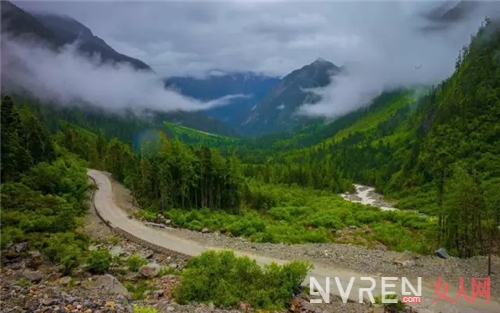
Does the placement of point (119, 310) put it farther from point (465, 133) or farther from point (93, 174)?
point (465, 133)

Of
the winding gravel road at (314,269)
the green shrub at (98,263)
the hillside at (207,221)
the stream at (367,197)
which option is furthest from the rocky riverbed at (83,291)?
the stream at (367,197)

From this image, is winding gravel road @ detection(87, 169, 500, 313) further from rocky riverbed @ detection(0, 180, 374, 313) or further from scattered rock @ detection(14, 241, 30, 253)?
scattered rock @ detection(14, 241, 30, 253)

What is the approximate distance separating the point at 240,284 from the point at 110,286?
262 inches

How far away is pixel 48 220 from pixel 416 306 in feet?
85.1

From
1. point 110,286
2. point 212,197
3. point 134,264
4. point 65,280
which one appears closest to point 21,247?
point 65,280

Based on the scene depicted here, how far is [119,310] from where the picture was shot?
1622cm

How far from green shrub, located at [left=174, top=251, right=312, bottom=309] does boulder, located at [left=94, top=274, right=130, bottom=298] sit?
8.84ft

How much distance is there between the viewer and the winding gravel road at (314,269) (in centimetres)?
2053

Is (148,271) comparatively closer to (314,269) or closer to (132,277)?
(132,277)

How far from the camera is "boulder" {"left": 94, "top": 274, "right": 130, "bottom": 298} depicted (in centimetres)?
1967

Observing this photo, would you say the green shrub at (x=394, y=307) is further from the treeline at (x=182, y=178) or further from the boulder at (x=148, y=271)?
the treeline at (x=182, y=178)

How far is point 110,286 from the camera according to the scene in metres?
20.1

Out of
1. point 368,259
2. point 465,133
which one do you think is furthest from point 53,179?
point 465,133

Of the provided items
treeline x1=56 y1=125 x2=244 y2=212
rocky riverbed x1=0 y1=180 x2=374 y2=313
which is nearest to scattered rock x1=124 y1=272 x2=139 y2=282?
rocky riverbed x1=0 y1=180 x2=374 y2=313
